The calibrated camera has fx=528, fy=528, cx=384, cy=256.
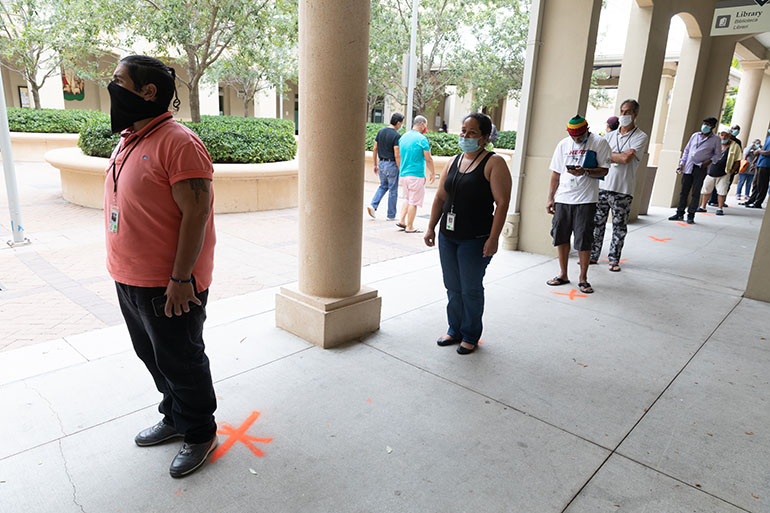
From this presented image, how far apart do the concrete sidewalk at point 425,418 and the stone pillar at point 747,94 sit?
16.7 meters

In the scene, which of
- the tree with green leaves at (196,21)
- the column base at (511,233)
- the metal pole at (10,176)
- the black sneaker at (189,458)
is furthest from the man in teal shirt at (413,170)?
the black sneaker at (189,458)

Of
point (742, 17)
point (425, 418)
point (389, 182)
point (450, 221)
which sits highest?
point (742, 17)

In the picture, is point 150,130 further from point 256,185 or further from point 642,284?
point 256,185

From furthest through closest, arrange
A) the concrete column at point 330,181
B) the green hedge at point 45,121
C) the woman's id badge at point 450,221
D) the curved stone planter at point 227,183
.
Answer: the green hedge at point 45,121 → the curved stone planter at point 227,183 → the woman's id badge at point 450,221 → the concrete column at point 330,181

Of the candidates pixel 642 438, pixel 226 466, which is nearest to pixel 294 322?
pixel 226 466

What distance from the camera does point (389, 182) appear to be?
10.3 meters

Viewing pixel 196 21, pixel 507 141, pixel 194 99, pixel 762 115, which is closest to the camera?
pixel 196 21

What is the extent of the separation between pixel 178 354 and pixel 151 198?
781 mm

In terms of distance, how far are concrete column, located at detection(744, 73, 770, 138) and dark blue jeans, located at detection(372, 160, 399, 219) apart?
17316 mm

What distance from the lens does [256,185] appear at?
10.2 m

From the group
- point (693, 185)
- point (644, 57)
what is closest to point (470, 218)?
point (644, 57)

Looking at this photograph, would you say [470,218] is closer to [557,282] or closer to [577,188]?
[577,188]

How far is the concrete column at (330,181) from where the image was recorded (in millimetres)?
3873

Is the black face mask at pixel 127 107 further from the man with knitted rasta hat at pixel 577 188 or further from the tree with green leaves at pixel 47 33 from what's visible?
the tree with green leaves at pixel 47 33
